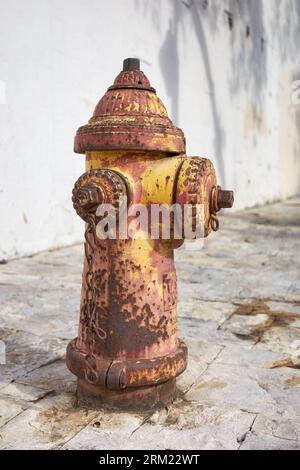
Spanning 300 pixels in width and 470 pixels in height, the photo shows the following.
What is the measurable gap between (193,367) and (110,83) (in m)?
4.61

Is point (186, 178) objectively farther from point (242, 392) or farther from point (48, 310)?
point (48, 310)

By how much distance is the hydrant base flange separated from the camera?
1.79 m

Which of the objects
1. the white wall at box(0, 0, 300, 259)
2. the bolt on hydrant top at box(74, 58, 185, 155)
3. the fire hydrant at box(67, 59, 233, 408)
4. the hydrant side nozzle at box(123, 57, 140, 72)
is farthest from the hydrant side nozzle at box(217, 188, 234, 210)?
the white wall at box(0, 0, 300, 259)

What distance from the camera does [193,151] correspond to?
26.8 feet

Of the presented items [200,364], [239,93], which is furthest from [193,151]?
[200,364]

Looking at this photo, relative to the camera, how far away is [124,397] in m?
1.79

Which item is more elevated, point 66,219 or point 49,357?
point 66,219

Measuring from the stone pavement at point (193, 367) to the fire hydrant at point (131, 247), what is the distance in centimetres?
15

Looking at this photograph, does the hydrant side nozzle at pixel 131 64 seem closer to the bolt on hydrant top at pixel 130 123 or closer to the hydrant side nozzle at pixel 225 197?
the bolt on hydrant top at pixel 130 123

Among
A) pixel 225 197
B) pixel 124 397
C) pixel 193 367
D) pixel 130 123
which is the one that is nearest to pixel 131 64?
pixel 130 123

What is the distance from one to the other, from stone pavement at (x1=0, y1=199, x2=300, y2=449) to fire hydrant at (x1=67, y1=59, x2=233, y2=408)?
0.15 m

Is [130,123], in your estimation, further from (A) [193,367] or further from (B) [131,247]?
(A) [193,367]

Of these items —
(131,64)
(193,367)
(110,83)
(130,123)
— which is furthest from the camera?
(110,83)

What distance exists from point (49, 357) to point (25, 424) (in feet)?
2.10
